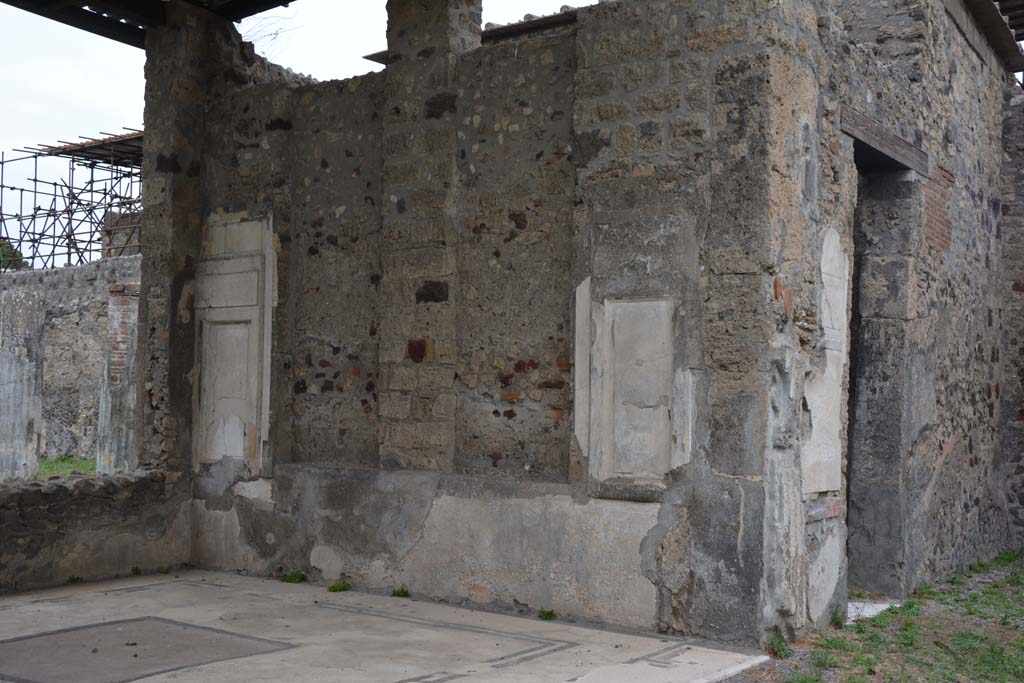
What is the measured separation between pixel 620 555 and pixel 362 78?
319cm

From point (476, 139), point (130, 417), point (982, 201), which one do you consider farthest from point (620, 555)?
point (130, 417)

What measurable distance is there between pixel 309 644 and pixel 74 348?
527 inches

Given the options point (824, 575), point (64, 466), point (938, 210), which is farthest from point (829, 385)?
point (64, 466)

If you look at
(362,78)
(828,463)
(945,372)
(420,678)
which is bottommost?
(420,678)

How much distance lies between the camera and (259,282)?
265 inches

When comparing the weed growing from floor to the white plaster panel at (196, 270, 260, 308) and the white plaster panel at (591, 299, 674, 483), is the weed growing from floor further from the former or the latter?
the white plaster panel at (196, 270, 260, 308)

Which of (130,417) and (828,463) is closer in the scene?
(828,463)

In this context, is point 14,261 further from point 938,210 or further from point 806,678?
point 806,678

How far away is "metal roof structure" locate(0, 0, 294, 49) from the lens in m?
6.80

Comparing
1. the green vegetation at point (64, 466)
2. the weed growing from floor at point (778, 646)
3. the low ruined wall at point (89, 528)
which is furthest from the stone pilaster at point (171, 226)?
the green vegetation at point (64, 466)

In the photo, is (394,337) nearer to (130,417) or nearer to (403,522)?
(403,522)

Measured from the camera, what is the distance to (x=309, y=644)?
474cm

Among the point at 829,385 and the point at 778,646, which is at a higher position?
the point at 829,385

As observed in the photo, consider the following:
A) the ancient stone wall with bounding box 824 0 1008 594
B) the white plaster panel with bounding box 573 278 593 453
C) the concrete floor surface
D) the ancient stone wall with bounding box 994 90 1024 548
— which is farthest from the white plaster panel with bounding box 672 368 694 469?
the ancient stone wall with bounding box 994 90 1024 548
